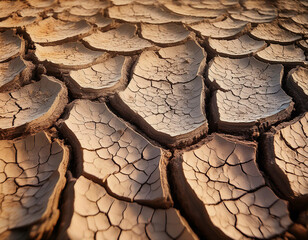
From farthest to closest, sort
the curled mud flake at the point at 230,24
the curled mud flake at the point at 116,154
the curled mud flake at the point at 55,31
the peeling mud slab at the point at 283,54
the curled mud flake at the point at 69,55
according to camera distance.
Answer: the curled mud flake at the point at 230,24, the curled mud flake at the point at 55,31, the peeling mud slab at the point at 283,54, the curled mud flake at the point at 69,55, the curled mud flake at the point at 116,154

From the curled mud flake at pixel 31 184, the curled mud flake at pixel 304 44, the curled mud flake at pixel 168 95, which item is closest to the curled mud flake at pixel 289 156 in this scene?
the curled mud flake at pixel 168 95

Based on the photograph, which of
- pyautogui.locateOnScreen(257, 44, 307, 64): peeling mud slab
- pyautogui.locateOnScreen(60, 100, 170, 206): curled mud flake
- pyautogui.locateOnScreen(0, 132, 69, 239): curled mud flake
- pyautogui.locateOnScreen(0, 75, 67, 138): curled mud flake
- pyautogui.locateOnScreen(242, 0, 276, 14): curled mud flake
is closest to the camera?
pyautogui.locateOnScreen(0, 132, 69, 239): curled mud flake

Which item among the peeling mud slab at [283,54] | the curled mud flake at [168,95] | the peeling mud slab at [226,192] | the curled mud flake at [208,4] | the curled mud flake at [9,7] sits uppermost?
the curled mud flake at [208,4]

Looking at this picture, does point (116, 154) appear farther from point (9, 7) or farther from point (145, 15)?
point (9, 7)

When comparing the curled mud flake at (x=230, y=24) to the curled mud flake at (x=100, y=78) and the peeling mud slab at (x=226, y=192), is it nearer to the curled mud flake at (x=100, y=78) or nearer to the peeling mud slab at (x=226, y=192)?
the curled mud flake at (x=100, y=78)

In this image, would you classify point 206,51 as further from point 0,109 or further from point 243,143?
point 0,109

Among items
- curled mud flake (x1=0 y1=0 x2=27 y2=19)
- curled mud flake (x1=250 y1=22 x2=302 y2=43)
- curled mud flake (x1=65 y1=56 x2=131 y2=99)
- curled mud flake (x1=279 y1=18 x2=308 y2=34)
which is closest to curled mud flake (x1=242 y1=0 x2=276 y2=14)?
curled mud flake (x1=279 y1=18 x2=308 y2=34)

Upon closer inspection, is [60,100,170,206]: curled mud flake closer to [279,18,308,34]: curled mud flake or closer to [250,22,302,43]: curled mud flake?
[250,22,302,43]: curled mud flake
